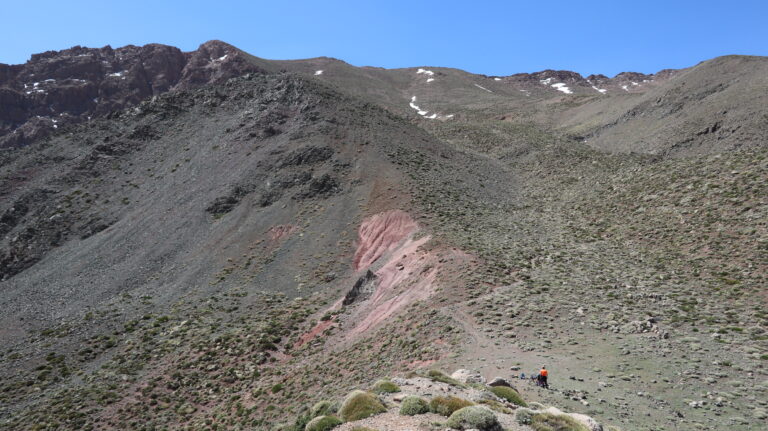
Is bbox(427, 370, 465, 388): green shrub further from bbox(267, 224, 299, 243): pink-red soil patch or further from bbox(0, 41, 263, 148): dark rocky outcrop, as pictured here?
bbox(0, 41, 263, 148): dark rocky outcrop

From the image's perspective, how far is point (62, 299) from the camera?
1672 inches

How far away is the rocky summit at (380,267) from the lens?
1683 cm

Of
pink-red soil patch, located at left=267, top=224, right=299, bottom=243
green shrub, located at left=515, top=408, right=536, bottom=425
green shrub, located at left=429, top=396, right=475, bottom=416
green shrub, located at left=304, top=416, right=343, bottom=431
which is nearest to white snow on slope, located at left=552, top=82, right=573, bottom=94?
pink-red soil patch, located at left=267, top=224, right=299, bottom=243

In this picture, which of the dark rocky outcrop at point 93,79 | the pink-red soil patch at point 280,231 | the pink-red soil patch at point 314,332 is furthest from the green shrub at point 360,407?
the dark rocky outcrop at point 93,79

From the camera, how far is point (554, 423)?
1161cm

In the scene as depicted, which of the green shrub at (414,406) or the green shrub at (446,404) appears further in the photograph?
the green shrub at (414,406)

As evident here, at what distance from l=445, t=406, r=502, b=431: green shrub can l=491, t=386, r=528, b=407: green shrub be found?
3144 millimetres

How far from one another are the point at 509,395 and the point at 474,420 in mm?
3701

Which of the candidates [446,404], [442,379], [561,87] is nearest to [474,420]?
[446,404]

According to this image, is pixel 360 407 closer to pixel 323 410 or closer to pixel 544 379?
pixel 323 410

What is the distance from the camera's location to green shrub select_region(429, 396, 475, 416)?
1202 centimetres

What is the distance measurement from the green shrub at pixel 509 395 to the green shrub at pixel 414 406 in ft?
9.63

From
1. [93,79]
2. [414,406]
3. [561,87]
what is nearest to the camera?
[414,406]

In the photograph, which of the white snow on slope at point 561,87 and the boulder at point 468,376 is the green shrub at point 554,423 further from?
the white snow on slope at point 561,87
